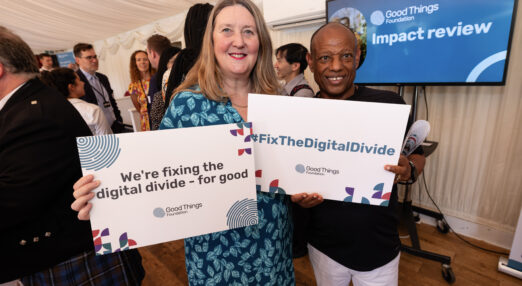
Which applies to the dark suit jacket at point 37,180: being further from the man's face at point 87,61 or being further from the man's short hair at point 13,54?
the man's face at point 87,61

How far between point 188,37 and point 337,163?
1.57 meters

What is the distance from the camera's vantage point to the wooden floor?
83.2 inches

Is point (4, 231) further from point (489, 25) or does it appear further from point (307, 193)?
point (489, 25)

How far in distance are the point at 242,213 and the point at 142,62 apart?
153 inches

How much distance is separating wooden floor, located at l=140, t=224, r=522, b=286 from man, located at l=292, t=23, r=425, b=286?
3.97ft

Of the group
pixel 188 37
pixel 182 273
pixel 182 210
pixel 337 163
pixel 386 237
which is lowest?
pixel 182 273

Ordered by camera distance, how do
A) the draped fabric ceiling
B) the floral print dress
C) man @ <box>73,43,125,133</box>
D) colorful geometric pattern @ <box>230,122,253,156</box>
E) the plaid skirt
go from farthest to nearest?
the floral print dress, man @ <box>73,43,125,133</box>, the draped fabric ceiling, the plaid skirt, colorful geometric pattern @ <box>230,122,253,156</box>

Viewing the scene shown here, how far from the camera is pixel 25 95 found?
1033mm

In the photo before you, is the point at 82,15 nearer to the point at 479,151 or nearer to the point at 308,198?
the point at 308,198

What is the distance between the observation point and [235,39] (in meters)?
1.00

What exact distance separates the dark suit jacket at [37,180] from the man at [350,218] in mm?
1107

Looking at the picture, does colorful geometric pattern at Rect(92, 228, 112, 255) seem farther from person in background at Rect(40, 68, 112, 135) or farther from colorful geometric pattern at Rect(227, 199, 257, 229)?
person in background at Rect(40, 68, 112, 135)


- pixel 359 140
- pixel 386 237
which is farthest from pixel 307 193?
pixel 386 237

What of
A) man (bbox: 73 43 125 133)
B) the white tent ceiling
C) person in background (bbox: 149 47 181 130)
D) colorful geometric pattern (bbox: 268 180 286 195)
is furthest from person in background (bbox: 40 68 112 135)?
the white tent ceiling
